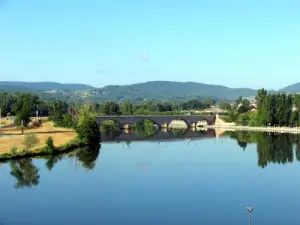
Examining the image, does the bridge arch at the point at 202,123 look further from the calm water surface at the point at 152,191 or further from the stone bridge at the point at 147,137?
the calm water surface at the point at 152,191

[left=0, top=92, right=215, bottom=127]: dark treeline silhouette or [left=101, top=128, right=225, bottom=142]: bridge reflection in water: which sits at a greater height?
[left=0, top=92, right=215, bottom=127]: dark treeline silhouette

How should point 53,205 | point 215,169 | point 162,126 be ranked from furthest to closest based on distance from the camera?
point 162,126 → point 215,169 → point 53,205

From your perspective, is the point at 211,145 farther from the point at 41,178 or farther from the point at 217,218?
the point at 217,218

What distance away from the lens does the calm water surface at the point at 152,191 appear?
22.0 meters

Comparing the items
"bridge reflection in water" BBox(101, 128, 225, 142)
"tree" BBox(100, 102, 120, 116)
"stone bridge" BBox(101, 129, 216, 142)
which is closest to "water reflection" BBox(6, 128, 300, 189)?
"stone bridge" BBox(101, 129, 216, 142)

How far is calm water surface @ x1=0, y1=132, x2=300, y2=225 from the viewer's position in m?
22.0

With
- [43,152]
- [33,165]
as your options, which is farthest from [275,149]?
[33,165]

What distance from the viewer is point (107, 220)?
2147 cm

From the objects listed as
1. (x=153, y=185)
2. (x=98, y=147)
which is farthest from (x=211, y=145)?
(x=153, y=185)

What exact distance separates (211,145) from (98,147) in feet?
44.9

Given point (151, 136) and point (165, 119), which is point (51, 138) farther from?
point (165, 119)

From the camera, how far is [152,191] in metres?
27.5

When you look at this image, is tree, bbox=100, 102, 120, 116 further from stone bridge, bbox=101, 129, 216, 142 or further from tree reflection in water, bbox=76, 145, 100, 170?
tree reflection in water, bbox=76, 145, 100, 170

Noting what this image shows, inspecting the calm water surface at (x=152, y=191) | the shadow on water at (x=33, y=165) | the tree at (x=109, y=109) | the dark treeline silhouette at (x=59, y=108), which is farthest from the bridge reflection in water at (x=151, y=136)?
the tree at (x=109, y=109)
